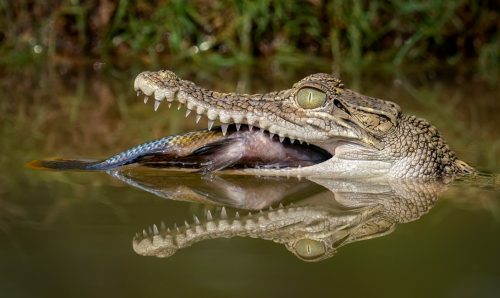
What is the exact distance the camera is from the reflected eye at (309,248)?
4496 mm

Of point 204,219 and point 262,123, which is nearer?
point 204,219

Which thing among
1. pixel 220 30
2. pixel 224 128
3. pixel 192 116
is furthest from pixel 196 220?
pixel 220 30

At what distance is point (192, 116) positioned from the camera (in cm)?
849

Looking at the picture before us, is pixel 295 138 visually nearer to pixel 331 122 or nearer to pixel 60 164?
pixel 331 122

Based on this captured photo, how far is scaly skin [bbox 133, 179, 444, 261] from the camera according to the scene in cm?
463

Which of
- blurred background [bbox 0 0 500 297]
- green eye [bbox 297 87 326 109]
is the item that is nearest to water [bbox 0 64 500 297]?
blurred background [bbox 0 0 500 297]

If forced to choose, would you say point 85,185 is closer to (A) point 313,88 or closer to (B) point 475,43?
(A) point 313,88

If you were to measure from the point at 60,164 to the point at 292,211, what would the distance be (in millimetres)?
1676

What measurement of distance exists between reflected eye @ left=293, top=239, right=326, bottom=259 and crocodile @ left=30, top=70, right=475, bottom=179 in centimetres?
121

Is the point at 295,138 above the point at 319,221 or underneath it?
above

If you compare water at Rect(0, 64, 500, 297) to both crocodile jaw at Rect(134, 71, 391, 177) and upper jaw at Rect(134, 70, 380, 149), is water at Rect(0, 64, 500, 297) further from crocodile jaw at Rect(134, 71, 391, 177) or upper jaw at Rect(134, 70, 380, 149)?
upper jaw at Rect(134, 70, 380, 149)

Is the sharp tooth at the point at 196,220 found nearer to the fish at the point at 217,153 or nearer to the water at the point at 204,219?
the water at the point at 204,219

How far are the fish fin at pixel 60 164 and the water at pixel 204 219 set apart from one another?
11 cm

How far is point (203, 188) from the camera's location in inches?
228
